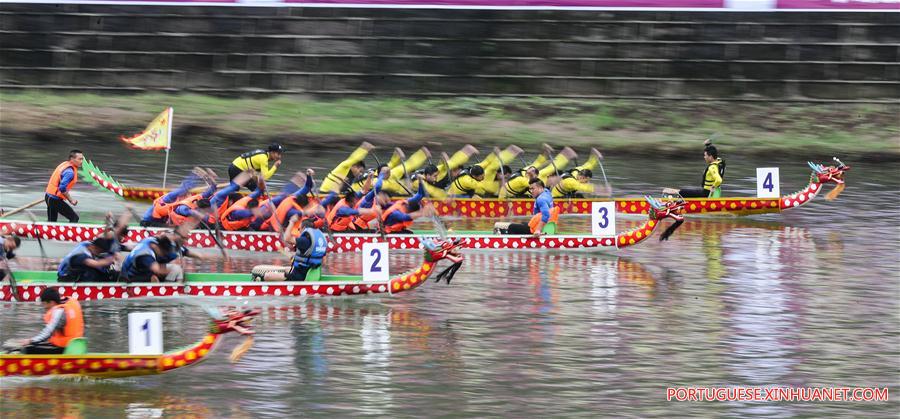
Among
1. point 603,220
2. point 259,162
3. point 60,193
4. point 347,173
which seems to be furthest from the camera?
point 259,162

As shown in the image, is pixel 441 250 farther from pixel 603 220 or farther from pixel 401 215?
pixel 603 220

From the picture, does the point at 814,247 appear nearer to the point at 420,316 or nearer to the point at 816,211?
the point at 816,211

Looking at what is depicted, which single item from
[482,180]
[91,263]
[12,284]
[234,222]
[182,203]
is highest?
[482,180]

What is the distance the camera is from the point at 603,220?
26.1m

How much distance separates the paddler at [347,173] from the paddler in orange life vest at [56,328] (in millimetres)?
9803

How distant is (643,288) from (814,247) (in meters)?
5.54

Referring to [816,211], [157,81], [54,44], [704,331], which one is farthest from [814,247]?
[54,44]

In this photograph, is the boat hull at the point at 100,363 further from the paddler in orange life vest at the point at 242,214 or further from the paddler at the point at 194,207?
the paddler in orange life vest at the point at 242,214

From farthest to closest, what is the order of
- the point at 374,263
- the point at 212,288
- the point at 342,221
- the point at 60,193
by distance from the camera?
1. the point at 60,193
2. the point at 342,221
3. the point at 374,263
4. the point at 212,288

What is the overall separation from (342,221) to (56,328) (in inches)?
369

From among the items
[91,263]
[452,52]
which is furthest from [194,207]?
[452,52]

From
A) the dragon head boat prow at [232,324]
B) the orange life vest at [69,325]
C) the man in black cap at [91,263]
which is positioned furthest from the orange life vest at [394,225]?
the orange life vest at [69,325]

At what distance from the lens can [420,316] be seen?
70.9 feet

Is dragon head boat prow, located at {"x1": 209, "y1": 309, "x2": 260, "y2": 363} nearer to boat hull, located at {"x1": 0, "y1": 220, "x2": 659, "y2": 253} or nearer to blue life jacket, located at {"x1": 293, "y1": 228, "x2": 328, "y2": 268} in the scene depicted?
blue life jacket, located at {"x1": 293, "y1": 228, "x2": 328, "y2": 268}
